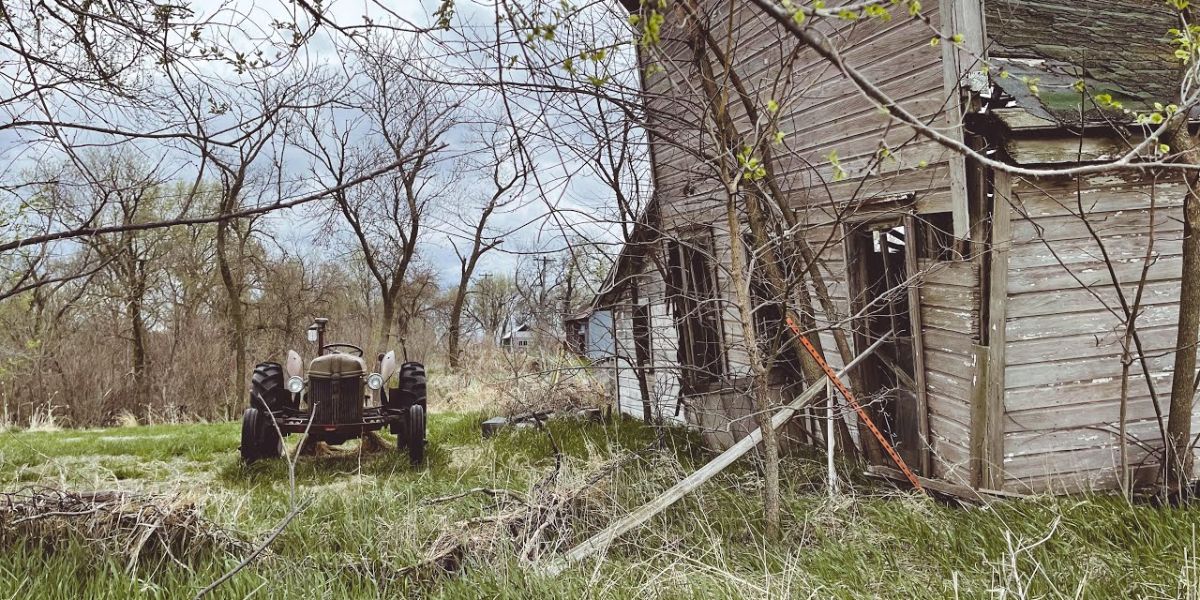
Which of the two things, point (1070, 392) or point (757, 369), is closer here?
point (757, 369)

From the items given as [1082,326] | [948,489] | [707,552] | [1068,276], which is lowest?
[948,489]

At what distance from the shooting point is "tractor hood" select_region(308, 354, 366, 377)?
24.0ft

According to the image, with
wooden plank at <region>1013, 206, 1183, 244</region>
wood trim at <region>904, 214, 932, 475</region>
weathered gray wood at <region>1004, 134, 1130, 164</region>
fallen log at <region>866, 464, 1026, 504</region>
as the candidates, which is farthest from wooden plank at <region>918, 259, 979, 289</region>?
fallen log at <region>866, 464, 1026, 504</region>

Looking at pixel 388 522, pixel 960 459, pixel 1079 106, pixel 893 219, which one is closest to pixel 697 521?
pixel 388 522

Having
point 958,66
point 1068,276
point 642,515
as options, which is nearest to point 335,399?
point 642,515

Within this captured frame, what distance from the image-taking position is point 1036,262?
4977 mm

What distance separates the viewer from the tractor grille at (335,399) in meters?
7.27

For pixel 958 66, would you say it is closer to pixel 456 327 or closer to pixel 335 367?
pixel 335 367

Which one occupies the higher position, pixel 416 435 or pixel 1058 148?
pixel 1058 148

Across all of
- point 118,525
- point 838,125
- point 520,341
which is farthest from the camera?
point 520,341

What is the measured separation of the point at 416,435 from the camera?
24.5ft

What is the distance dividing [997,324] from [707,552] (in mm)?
2818

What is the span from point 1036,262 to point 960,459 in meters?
1.59

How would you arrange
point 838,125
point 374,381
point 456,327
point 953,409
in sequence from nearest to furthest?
point 953,409 < point 838,125 < point 374,381 < point 456,327
